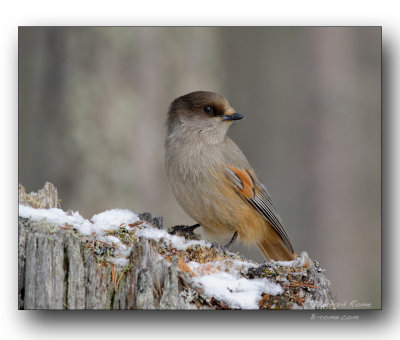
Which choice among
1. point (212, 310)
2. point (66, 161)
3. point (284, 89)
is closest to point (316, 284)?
point (212, 310)

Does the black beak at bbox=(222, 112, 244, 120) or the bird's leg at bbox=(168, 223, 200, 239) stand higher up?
the black beak at bbox=(222, 112, 244, 120)

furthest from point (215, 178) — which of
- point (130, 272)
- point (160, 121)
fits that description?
point (160, 121)

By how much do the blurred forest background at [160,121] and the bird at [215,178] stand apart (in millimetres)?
279

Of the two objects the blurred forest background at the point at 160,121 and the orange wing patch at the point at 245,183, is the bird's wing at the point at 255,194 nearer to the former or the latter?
the orange wing patch at the point at 245,183

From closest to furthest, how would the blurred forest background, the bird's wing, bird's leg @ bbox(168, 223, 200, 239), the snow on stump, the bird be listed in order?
the snow on stump → bird's leg @ bbox(168, 223, 200, 239) → the bird → the bird's wing → the blurred forest background

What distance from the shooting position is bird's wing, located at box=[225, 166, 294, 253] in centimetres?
446

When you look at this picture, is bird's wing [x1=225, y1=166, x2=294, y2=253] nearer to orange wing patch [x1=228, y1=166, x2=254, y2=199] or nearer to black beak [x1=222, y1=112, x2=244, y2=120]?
orange wing patch [x1=228, y1=166, x2=254, y2=199]

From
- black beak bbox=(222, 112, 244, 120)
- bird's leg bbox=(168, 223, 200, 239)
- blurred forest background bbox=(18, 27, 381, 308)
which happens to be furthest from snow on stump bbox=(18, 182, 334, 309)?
black beak bbox=(222, 112, 244, 120)

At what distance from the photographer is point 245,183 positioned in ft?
14.8

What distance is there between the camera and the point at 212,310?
12.3 feet

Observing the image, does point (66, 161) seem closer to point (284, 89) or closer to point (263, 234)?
point (263, 234)

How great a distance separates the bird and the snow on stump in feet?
1.84

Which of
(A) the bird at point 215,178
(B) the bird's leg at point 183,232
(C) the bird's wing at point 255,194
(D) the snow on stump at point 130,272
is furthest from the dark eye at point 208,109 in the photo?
(D) the snow on stump at point 130,272
